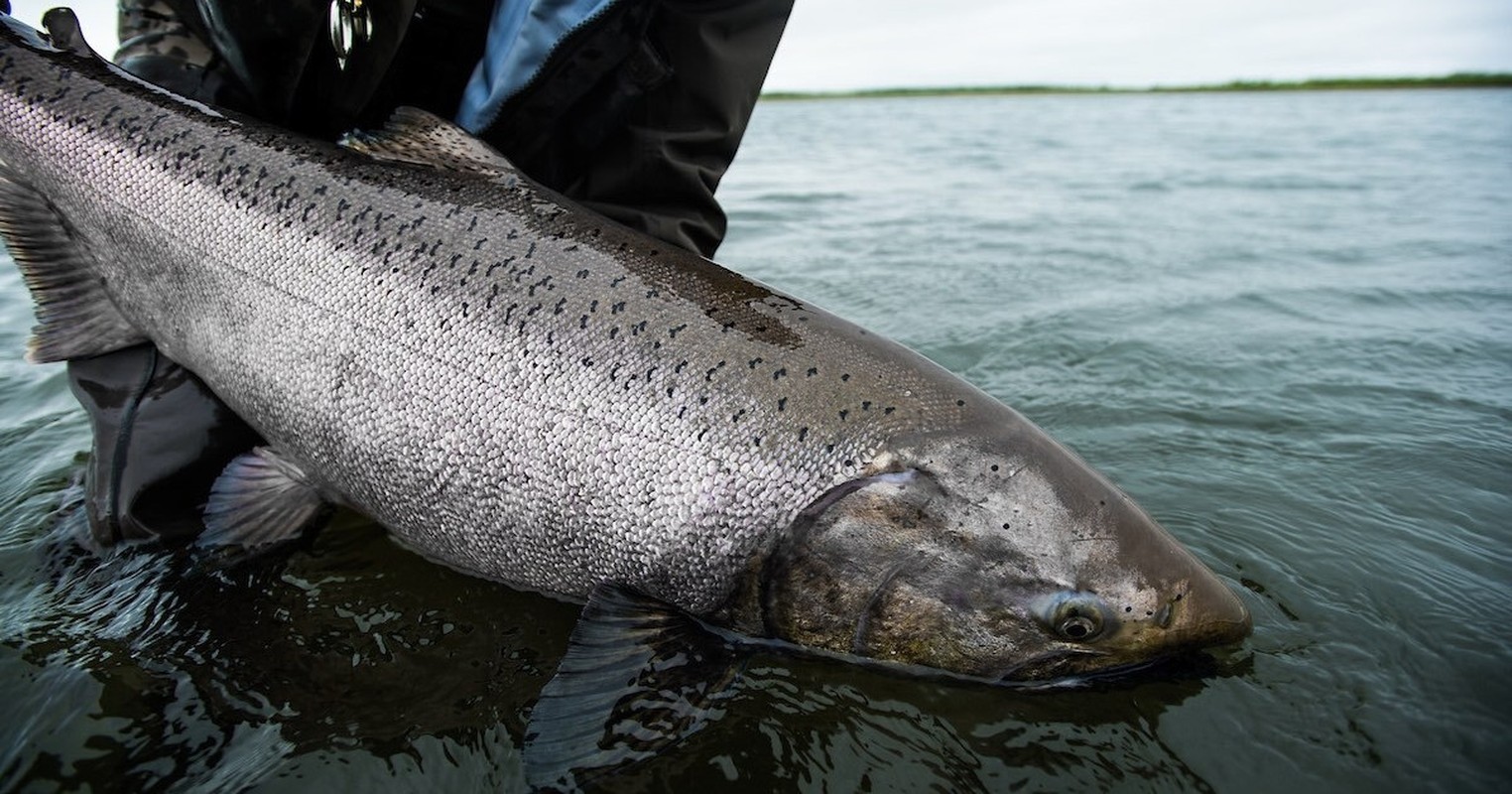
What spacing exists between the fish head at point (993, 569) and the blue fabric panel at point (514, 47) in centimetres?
166

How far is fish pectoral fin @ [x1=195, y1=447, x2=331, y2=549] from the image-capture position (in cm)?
283

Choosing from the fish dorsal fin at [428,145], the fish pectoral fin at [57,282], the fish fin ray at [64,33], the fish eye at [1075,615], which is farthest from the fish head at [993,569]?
the fish fin ray at [64,33]

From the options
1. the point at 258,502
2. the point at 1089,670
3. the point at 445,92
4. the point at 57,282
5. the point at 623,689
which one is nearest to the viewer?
the point at 623,689

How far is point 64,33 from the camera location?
9.91 ft

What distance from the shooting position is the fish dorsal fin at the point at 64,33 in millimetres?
3004

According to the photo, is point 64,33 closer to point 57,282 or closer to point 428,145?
point 57,282

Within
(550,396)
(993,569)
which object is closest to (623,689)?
(550,396)

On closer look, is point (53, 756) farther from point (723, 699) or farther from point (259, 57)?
point (259, 57)

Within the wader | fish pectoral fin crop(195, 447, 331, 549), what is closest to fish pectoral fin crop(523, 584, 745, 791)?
fish pectoral fin crop(195, 447, 331, 549)

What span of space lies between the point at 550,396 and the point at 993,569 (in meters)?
1.24

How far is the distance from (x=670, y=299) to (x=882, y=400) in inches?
25.7

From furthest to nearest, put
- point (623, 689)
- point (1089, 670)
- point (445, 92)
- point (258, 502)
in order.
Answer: point (445, 92) < point (258, 502) < point (1089, 670) < point (623, 689)

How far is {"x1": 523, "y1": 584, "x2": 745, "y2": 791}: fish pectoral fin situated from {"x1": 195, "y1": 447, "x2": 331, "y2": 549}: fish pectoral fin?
112 cm

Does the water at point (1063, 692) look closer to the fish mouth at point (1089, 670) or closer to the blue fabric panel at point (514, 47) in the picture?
the fish mouth at point (1089, 670)
